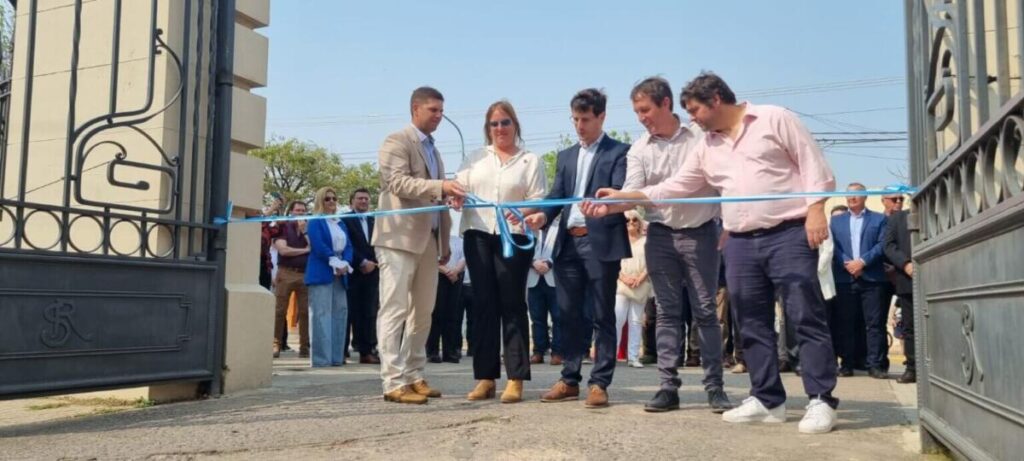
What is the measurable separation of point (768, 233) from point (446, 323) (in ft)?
20.8

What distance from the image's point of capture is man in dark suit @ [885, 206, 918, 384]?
26.7 feet

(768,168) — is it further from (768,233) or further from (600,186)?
(600,186)

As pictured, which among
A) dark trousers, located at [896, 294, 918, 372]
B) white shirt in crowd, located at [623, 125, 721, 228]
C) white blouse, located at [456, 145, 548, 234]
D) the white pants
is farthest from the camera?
the white pants

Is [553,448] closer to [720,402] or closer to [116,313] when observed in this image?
[720,402]

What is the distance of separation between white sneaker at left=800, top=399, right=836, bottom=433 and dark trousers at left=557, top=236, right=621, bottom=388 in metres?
1.32

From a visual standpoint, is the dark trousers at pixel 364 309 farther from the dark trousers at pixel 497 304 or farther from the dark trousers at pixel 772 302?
the dark trousers at pixel 772 302

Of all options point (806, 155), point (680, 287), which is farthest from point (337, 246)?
point (806, 155)

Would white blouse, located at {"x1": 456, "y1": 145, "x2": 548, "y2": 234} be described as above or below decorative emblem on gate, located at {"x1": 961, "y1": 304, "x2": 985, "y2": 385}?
above

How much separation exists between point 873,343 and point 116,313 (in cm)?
659

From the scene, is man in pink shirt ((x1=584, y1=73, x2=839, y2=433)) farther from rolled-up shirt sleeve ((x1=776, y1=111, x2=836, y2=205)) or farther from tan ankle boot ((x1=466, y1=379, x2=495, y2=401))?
tan ankle boot ((x1=466, y1=379, x2=495, y2=401))

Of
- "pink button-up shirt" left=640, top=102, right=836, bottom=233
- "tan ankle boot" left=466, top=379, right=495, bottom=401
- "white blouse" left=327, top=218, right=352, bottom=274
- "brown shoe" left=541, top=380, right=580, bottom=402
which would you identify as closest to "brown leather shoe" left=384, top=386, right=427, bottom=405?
"tan ankle boot" left=466, top=379, right=495, bottom=401

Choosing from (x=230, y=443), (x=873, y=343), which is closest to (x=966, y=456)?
(x=230, y=443)

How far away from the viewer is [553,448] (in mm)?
4066

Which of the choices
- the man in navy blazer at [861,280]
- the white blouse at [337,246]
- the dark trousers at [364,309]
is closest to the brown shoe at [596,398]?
the man in navy blazer at [861,280]
